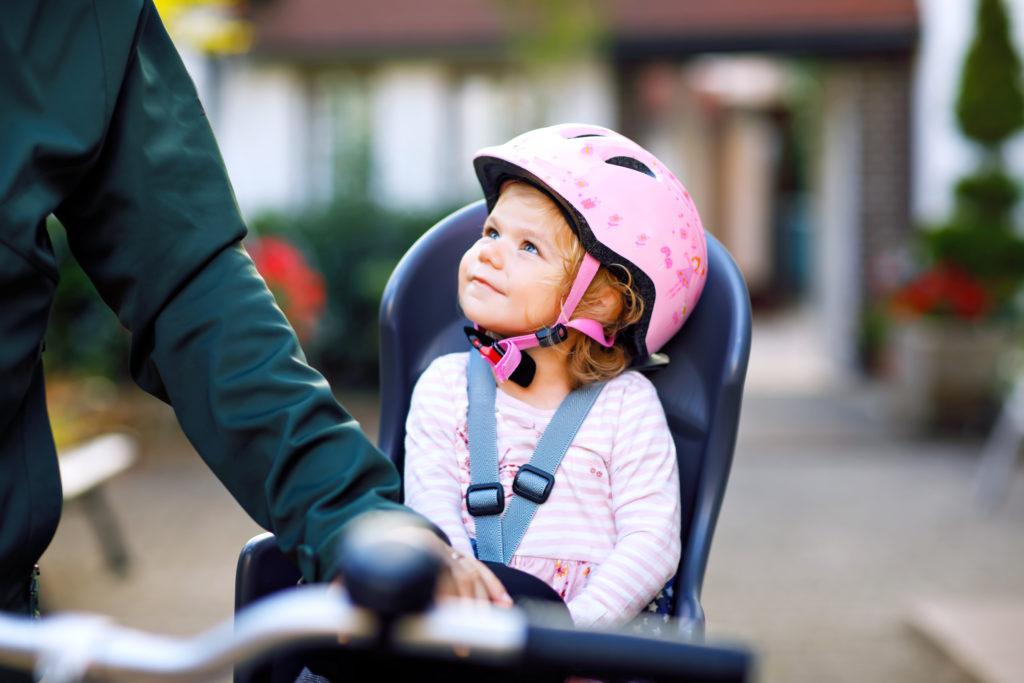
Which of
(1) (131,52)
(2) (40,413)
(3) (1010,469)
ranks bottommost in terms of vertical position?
(3) (1010,469)

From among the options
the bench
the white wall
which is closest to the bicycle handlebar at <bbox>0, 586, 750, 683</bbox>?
the bench

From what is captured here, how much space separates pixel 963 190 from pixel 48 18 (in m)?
8.02

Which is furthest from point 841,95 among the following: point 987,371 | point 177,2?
point 177,2

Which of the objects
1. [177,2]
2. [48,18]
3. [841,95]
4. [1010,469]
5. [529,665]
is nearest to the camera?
[529,665]

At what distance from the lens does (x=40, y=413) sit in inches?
51.1

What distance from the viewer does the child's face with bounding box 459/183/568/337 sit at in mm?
1816

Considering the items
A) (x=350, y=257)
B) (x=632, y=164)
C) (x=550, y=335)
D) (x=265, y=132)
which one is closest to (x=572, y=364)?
(x=550, y=335)

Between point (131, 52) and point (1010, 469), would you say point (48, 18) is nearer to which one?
point (131, 52)

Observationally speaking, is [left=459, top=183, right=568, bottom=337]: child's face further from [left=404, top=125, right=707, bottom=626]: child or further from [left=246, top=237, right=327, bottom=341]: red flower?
[left=246, top=237, right=327, bottom=341]: red flower

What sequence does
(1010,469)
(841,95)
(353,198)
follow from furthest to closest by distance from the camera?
1. (841,95)
2. (353,198)
3. (1010,469)

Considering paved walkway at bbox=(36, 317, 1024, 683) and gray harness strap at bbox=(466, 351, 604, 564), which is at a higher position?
gray harness strap at bbox=(466, 351, 604, 564)

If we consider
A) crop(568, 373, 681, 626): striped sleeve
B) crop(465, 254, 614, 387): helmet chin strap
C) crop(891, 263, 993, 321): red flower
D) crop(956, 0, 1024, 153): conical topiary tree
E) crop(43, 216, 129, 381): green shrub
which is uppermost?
crop(465, 254, 614, 387): helmet chin strap

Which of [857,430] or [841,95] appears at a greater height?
[841,95]

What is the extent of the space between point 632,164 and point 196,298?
874 mm
